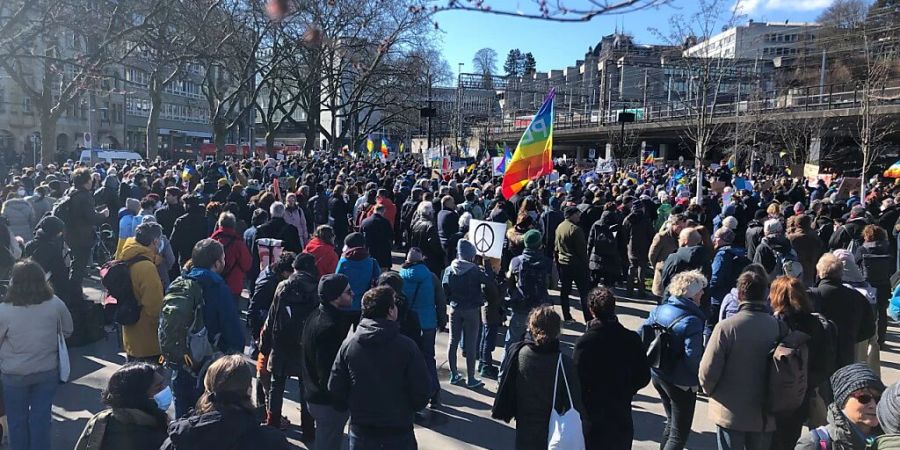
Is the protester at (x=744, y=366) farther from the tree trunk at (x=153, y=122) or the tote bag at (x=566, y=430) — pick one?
the tree trunk at (x=153, y=122)

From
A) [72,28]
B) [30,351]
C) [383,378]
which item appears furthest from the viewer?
[72,28]

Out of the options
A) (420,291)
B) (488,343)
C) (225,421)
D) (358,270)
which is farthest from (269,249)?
(225,421)

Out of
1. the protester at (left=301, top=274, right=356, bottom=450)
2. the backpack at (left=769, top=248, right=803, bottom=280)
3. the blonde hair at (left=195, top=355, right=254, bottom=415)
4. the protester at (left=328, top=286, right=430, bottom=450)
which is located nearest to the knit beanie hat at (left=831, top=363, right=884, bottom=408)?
the protester at (left=328, top=286, right=430, bottom=450)

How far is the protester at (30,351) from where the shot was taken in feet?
14.5

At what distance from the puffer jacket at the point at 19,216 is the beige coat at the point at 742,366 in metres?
8.92

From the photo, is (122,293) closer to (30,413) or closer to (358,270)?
(30,413)

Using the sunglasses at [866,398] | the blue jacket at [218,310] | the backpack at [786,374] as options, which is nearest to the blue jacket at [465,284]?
the blue jacket at [218,310]

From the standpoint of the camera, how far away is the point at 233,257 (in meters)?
7.09

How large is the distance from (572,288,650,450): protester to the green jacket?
4.84 meters

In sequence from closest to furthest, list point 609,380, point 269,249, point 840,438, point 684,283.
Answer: point 840,438
point 609,380
point 684,283
point 269,249

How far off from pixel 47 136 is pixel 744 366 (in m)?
22.3

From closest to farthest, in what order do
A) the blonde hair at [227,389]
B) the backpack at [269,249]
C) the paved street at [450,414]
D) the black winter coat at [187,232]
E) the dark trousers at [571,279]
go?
the blonde hair at [227,389]
the paved street at [450,414]
the backpack at [269,249]
the black winter coat at [187,232]
the dark trousers at [571,279]

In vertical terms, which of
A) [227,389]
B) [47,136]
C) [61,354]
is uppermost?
[47,136]

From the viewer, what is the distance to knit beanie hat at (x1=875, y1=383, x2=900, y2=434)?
7.89 feet
